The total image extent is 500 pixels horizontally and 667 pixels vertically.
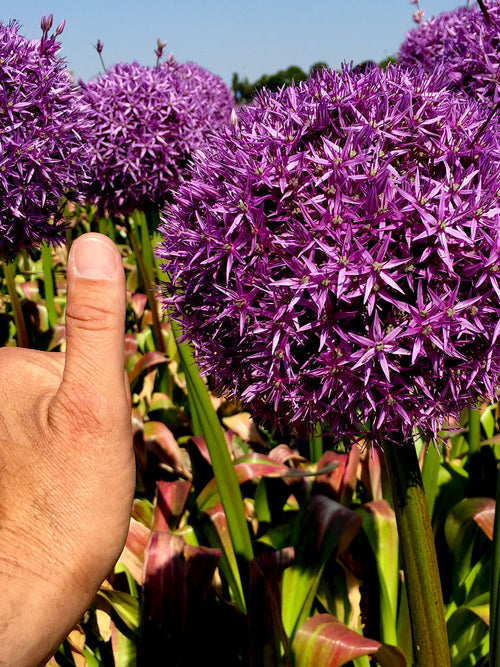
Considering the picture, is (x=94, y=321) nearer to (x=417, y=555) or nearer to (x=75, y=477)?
(x=75, y=477)

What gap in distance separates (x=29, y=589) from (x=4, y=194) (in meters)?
1.64

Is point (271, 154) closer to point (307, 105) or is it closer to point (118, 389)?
point (307, 105)

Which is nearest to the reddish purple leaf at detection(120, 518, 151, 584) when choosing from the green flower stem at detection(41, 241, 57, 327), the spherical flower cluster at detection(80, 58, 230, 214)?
the spherical flower cluster at detection(80, 58, 230, 214)

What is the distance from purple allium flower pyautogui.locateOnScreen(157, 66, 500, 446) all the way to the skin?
373 mm

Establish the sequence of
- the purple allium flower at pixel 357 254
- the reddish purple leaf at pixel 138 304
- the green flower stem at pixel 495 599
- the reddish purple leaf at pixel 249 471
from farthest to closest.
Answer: the reddish purple leaf at pixel 138 304, the reddish purple leaf at pixel 249 471, the green flower stem at pixel 495 599, the purple allium flower at pixel 357 254

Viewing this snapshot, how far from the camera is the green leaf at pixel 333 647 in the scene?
2.17 m

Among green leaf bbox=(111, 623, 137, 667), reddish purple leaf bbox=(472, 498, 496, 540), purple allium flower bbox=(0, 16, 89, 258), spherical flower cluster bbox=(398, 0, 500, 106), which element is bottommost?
green leaf bbox=(111, 623, 137, 667)

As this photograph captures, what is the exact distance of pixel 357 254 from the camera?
1.49 meters

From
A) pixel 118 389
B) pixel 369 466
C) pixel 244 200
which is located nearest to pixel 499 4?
pixel 244 200

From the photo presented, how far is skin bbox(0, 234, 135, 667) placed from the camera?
134 centimetres

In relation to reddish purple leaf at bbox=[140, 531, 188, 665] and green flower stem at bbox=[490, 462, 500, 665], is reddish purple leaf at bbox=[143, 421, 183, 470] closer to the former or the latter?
reddish purple leaf at bbox=[140, 531, 188, 665]

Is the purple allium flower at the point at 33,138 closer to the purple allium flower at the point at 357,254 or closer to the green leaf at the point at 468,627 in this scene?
the purple allium flower at the point at 357,254

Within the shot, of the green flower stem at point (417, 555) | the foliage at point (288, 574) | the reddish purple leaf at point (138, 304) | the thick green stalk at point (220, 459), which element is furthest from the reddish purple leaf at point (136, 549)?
the reddish purple leaf at point (138, 304)

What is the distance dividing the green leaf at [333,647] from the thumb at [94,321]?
4.58 feet
